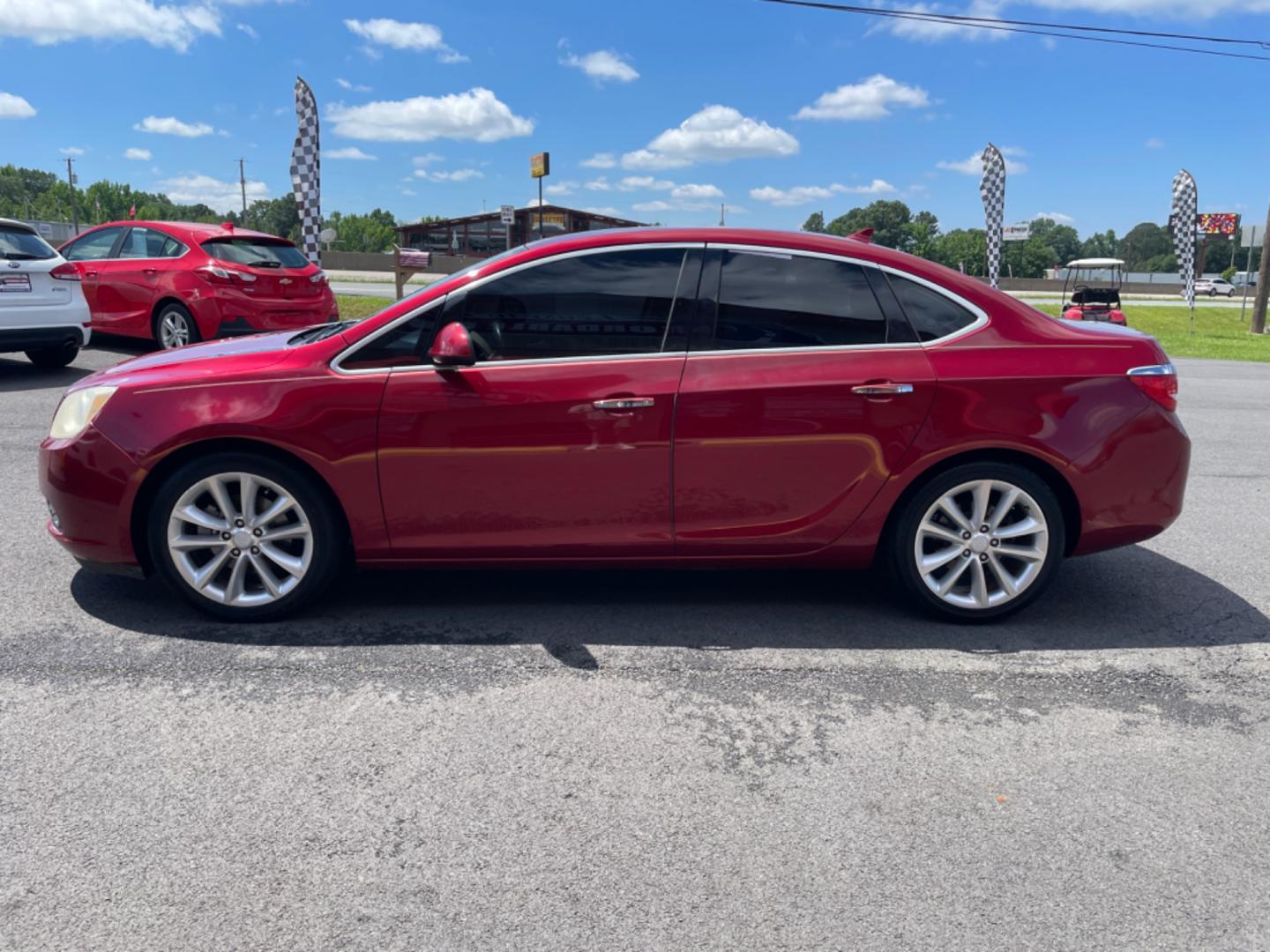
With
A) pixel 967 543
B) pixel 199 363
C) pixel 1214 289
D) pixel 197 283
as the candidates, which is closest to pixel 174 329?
pixel 197 283

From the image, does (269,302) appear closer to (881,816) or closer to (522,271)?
(522,271)

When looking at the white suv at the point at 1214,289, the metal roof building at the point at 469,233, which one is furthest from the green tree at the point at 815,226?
the white suv at the point at 1214,289

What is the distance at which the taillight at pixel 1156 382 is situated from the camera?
4.08 meters

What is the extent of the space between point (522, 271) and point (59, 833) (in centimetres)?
251

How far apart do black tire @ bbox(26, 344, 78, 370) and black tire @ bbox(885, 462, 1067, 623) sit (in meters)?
10.0

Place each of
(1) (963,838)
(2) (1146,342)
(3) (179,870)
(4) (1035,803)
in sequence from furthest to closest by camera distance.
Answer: (2) (1146,342), (4) (1035,803), (1) (963,838), (3) (179,870)

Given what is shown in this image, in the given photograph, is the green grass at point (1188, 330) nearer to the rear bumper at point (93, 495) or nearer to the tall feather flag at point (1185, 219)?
the tall feather flag at point (1185, 219)

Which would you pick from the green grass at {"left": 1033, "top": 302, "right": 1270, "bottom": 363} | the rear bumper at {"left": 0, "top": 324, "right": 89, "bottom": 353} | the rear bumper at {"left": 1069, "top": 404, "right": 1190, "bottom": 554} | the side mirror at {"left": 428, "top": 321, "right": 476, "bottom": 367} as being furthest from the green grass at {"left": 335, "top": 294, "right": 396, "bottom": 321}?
the rear bumper at {"left": 1069, "top": 404, "right": 1190, "bottom": 554}

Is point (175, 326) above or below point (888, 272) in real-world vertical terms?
above

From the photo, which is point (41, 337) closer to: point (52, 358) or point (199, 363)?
point (52, 358)

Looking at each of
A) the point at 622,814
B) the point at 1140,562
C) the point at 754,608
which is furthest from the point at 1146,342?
the point at 622,814

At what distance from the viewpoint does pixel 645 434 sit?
386 centimetres

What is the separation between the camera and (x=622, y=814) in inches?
107

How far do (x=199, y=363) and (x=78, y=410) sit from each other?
21.1 inches
